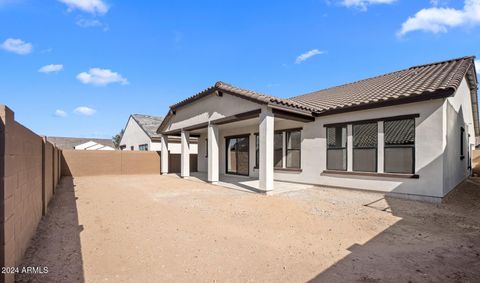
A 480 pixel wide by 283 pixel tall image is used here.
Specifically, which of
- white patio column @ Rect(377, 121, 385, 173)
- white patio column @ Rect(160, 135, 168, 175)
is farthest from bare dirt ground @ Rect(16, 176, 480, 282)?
white patio column @ Rect(160, 135, 168, 175)

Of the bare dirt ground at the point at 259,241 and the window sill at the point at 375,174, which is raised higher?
the window sill at the point at 375,174

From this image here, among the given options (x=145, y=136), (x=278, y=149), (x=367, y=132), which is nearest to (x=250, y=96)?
(x=278, y=149)

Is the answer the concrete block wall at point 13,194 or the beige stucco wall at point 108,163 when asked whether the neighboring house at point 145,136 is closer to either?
the beige stucco wall at point 108,163

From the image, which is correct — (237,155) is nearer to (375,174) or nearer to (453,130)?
(375,174)

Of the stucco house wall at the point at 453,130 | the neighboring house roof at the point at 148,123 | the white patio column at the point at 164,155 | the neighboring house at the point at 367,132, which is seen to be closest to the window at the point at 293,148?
the neighboring house at the point at 367,132

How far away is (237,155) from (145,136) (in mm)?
12202

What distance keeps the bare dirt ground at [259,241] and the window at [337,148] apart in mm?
2155

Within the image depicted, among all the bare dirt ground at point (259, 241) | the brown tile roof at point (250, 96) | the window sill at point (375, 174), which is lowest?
the bare dirt ground at point (259, 241)

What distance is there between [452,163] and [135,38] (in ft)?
48.5

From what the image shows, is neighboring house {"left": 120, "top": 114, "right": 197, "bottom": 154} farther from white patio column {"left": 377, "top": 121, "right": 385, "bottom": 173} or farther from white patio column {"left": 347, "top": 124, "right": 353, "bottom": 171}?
white patio column {"left": 377, "top": 121, "right": 385, "bottom": 173}

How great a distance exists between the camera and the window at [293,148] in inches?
434

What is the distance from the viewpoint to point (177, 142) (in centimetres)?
2223

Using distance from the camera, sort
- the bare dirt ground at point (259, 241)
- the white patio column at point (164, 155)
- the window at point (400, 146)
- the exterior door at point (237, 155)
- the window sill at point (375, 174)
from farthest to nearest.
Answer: the white patio column at point (164, 155) < the exterior door at point (237, 155) < the window at point (400, 146) < the window sill at point (375, 174) < the bare dirt ground at point (259, 241)

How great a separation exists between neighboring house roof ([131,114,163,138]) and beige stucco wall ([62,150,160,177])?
15.0ft
